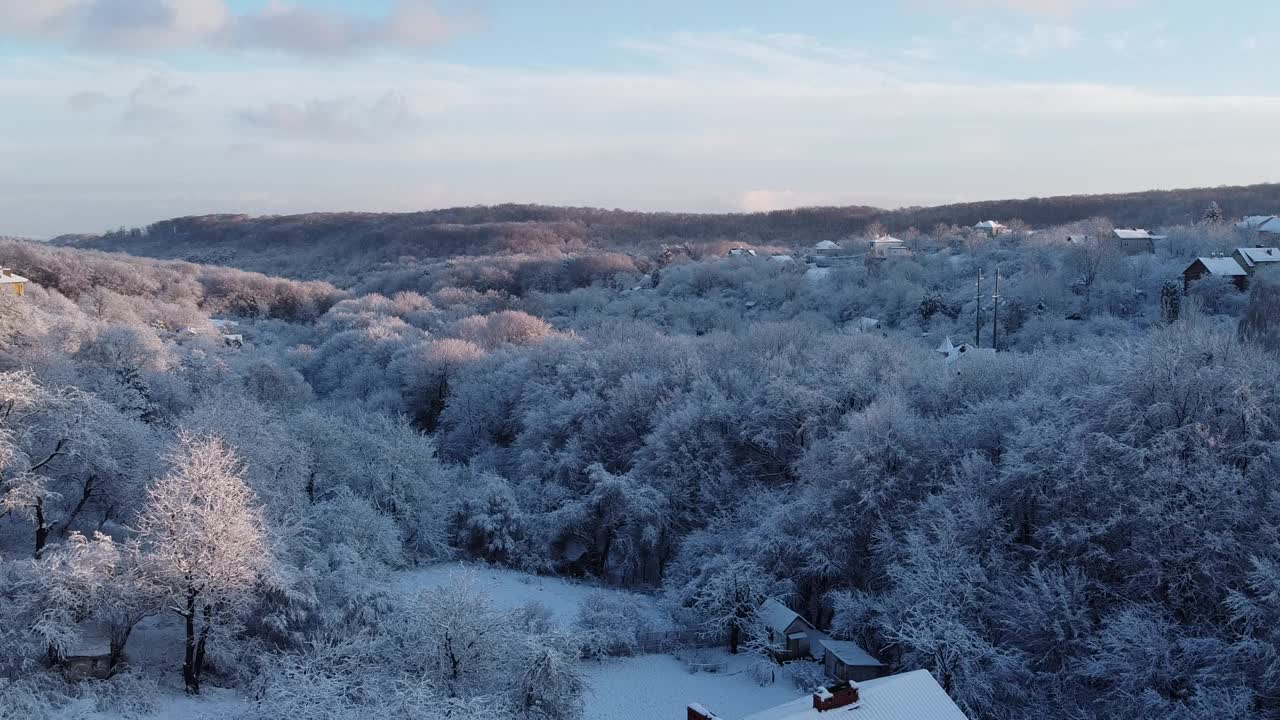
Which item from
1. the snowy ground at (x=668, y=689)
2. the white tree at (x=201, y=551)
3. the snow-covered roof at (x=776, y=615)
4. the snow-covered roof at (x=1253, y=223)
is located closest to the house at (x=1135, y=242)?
the snow-covered roof at (x=1253, y=223)

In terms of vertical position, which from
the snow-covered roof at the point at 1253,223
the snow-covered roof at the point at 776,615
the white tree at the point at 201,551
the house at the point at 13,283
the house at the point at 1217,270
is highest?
the snow-covered roof at the point at 1253,223

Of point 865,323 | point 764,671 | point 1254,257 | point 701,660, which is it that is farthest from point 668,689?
point 1254,257

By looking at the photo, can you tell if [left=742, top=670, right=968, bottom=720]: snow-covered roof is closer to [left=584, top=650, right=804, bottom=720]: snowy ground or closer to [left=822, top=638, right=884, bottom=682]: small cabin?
[left=822, top=638, right=884, bottom=682]: small cabin

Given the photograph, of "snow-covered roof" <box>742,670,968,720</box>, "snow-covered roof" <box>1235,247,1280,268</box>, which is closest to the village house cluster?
"snow-covered roof" <box>742,670,968,720</box>

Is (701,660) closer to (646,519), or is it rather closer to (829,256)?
(646,519)

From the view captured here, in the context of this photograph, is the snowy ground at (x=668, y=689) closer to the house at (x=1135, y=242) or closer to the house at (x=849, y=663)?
the house at (x=849, y=663)

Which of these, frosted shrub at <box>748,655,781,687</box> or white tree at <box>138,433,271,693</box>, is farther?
frosted shrub at <box>748,655,781,687</box>
